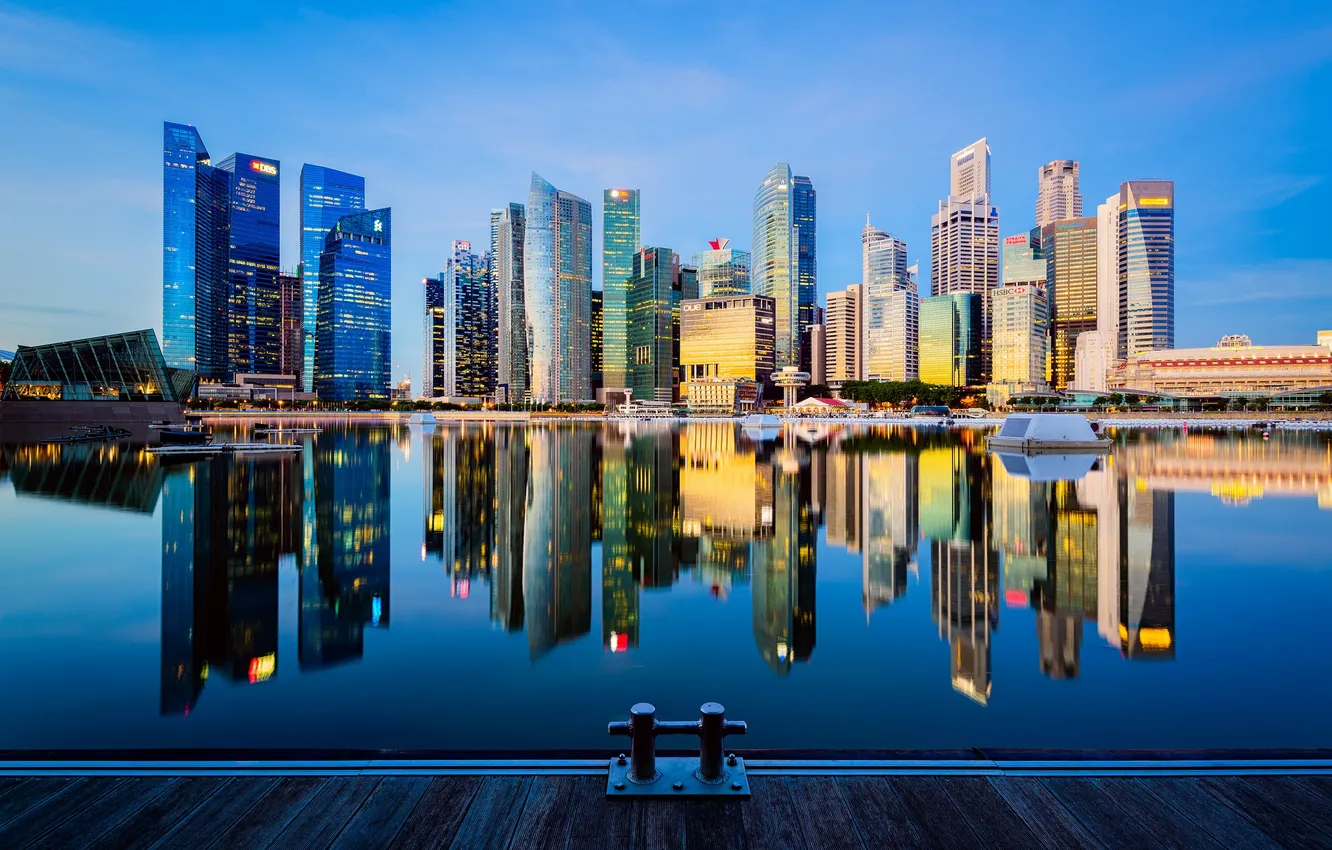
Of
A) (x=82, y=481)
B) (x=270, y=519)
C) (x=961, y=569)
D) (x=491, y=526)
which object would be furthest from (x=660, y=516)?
(x=82, y=481)

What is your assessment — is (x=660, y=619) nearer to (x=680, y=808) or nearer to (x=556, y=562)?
(x=556, y=562)

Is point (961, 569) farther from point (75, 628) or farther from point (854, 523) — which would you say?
point (75, 628)

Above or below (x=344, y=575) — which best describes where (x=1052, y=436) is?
above

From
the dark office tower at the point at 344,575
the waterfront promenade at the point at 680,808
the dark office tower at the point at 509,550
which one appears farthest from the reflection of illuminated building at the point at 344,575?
the waterfront promenade at the point at 680,808

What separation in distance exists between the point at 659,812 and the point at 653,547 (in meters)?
13.9

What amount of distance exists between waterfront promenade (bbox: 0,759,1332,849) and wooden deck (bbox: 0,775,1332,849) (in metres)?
0.01

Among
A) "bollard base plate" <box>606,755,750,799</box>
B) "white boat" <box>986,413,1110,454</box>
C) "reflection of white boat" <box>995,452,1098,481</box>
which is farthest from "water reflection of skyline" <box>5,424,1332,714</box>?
"white boat" <box>986,413,1110,454</box>

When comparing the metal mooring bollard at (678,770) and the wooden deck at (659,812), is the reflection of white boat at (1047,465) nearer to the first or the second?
the wooden deck at (659,812)

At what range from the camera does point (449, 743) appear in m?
7.57

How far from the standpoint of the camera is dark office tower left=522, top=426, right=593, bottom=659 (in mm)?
12086

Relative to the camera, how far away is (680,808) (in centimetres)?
492

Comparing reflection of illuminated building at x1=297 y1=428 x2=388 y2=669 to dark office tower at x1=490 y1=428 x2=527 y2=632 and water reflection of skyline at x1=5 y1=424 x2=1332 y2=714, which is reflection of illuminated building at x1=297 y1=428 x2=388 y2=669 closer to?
water reflection of skyline at x1=5 y1=424 x2=1332 y2=714

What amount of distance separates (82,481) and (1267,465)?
207 ft

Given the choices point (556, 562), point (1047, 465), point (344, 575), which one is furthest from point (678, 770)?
point (1047, 465)
